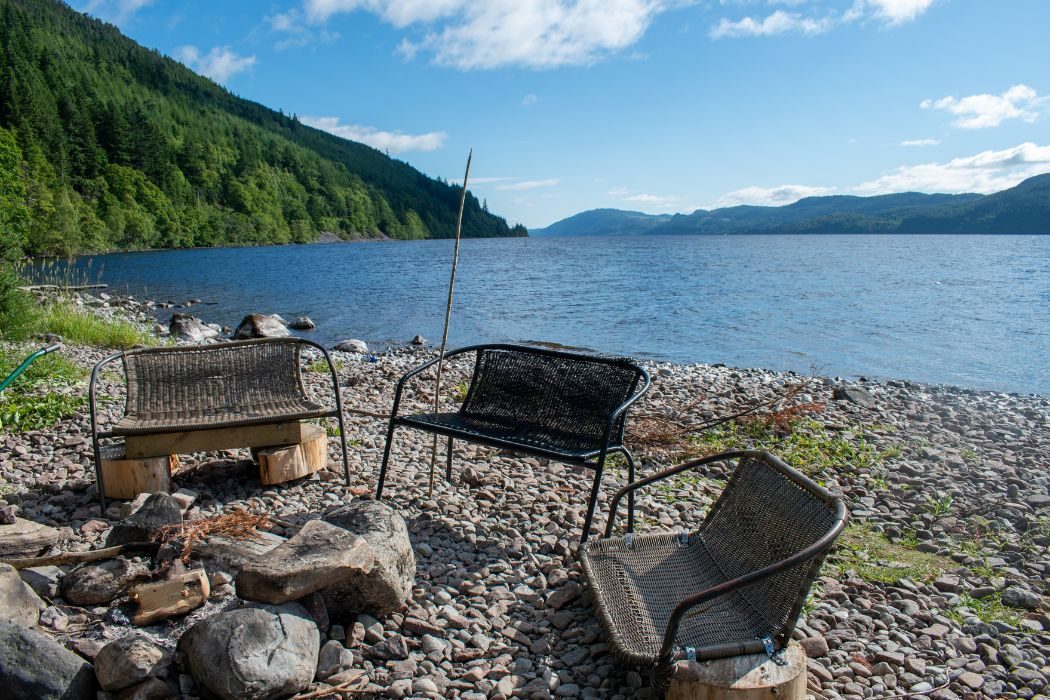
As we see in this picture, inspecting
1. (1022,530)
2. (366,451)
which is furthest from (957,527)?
(366,451)

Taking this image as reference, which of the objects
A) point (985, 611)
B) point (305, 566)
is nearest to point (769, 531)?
point (985, 611)

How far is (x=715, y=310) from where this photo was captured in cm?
2775

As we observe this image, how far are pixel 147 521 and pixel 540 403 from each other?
104 inches

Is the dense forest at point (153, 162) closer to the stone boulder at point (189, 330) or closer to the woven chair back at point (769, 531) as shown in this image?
the stone boulder at point (189, 330)

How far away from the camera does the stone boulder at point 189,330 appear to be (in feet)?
61.3

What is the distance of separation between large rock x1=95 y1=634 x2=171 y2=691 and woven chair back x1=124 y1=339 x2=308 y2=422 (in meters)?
2.54

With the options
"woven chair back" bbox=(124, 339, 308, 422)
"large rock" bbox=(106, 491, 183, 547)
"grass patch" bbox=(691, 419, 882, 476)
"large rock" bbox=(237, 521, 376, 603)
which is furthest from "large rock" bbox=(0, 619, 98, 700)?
"grass patch" bbox=(691, 419, 882, 476)

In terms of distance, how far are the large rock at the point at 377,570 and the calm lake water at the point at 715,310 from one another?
14378 mm

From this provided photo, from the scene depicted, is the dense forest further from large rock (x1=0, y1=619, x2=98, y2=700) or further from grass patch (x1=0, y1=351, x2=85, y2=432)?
large rock (x1=0, y1=619, x2=98, y2=700)

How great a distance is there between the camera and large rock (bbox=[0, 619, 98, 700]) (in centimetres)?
248

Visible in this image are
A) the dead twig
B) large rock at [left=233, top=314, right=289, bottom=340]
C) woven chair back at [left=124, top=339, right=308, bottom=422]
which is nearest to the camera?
the dead twig

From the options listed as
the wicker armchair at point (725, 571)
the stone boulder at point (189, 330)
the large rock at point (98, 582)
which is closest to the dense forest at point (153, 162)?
the stone boulder at point (189, 330)

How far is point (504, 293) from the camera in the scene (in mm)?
36062

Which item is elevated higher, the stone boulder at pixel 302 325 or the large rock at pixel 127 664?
the large rock at pixel 127 664
